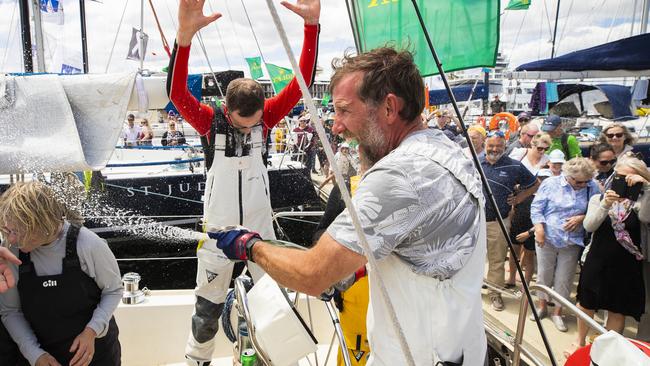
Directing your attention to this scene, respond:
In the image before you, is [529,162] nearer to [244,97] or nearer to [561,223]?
[561,223]

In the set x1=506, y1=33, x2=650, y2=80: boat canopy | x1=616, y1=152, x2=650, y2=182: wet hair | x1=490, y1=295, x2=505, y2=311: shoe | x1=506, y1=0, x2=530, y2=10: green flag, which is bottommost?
x1=490, y1=295, x2=505, y2=311: shoe

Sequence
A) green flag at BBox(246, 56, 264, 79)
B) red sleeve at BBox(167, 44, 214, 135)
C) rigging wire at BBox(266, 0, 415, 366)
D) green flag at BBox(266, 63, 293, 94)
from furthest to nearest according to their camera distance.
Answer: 1. green flag at BBox(246, 56, 264, 79)
2. green flag at BBox(266, 63, 293, 94)
3. red sleeve at BBox(167, 44, 214, 135)
4. rigging wire at BBox(266, 0, 415, 366)

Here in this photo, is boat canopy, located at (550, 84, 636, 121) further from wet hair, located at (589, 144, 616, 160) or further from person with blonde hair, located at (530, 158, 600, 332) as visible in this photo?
person with blonde hair, located at (530, 158, 600, 332)

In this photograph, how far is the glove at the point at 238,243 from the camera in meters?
1.54

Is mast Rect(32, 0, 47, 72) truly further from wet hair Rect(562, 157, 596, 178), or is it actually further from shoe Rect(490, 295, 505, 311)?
wet hair Rect(562, 157, 596, 178)

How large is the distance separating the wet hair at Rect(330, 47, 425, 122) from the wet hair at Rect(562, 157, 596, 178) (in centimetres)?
323

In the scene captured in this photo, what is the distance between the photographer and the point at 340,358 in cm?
245

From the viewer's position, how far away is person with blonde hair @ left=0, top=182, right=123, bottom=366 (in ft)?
6.47

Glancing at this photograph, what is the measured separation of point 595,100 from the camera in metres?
12.8

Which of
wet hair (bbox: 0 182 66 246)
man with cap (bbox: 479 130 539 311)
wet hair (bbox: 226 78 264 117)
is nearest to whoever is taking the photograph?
wet hair (bbox: 0 182 66 246)

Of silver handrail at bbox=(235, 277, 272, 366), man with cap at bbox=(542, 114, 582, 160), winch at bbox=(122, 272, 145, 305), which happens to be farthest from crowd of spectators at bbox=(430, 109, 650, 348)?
winch at bbox=(122, 272, 145, 305)

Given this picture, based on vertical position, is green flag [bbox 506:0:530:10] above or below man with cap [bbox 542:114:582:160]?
above

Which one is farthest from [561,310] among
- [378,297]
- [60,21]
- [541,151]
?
[60,21]

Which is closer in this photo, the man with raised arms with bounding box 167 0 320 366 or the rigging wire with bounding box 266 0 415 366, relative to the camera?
the rigging wire with bounding box 266 0 415 366
